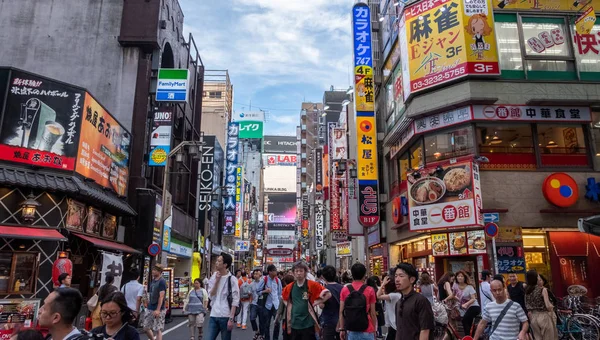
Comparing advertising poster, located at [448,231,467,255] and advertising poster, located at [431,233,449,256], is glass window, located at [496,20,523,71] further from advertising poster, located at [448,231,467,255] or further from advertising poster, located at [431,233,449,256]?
advertising poster, located at [431,233,449,256]

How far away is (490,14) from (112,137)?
1772 centimetres

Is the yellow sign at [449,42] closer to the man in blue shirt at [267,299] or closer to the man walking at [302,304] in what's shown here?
the man in blue shirt at [267,299]

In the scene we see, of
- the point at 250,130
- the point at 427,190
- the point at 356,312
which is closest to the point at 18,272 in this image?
the point at 356,312

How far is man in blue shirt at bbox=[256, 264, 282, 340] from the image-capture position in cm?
1197

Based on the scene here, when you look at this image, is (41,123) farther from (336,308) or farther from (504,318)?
(504,318)

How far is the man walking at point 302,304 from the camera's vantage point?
22.6ft

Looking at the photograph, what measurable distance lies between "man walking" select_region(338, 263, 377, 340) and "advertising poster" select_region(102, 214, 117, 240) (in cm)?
1485

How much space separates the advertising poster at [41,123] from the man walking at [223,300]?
961 centimetres

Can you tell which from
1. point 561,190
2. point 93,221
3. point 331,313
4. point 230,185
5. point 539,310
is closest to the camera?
point 331,313

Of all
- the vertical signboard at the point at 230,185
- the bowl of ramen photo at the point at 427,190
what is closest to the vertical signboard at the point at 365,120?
the bowl of ramen photo at the point at 427,190

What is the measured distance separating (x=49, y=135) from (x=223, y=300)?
10.7 m

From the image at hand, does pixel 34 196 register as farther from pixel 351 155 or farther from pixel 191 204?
pixel 351 155

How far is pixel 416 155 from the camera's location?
71.2ft

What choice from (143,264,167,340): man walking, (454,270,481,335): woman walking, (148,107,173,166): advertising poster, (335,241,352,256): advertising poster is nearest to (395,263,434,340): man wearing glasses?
(454,270,481,335): woman walking
